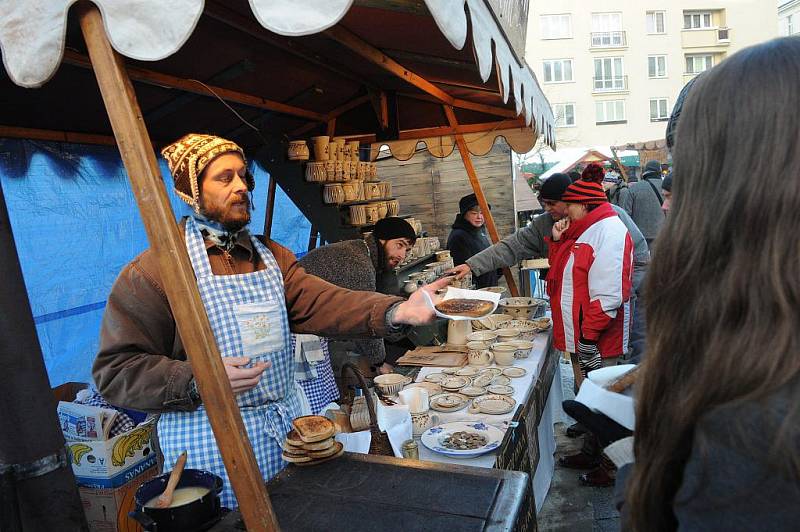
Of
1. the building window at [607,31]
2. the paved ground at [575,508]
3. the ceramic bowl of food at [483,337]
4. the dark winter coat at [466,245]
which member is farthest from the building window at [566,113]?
the paved ground at [575,508]

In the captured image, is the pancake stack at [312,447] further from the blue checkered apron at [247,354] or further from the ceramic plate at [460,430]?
the ceramic plate at [460,430]

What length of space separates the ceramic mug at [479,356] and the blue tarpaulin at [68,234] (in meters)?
2.66

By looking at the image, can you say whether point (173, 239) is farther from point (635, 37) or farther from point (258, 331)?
point (635, 37)

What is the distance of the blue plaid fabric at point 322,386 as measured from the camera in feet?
12.2

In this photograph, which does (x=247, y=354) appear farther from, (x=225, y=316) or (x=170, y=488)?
(x=170, y=488)

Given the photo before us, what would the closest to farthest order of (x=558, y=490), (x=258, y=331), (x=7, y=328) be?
(x=7, y=328) → (x=258, y=331) → (x=558, y=490)

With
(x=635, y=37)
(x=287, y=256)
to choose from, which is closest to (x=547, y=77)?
(x=635, y=37)

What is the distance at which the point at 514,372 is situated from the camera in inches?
144

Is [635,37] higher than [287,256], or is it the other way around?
[635,37]

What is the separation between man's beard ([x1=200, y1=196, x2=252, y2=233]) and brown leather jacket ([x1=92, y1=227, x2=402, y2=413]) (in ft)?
0.28

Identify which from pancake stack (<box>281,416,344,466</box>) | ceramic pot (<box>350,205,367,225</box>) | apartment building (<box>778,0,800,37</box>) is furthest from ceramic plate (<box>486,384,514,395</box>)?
apartment building (<box>778,0,800,37</box>)

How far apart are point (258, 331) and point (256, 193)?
4136mm

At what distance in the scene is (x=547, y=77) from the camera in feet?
119

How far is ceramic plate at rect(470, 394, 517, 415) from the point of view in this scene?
3035 millimetres
